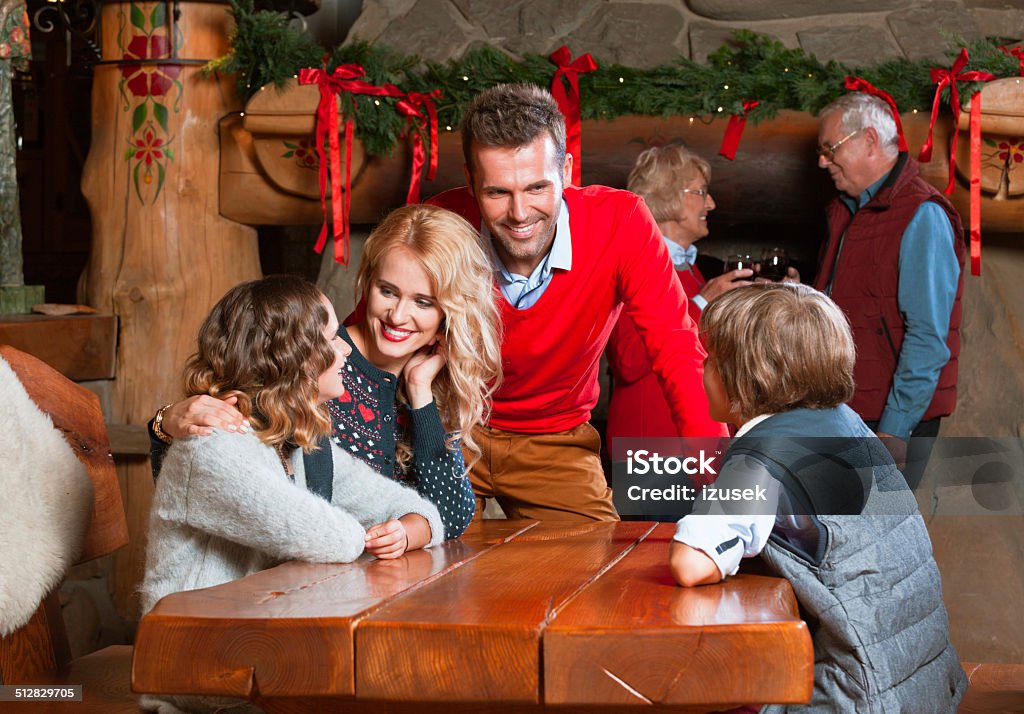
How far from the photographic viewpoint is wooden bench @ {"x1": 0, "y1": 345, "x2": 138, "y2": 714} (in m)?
1.81

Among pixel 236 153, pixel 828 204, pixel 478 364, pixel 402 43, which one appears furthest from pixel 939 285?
pixel 236 153

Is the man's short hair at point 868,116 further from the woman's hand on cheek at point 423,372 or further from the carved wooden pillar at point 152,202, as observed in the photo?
the carved wooden pillar at point 152,202

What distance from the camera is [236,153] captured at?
3.79 metres

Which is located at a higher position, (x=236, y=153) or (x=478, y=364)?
(x=236, y=153)

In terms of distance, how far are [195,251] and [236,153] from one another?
0.35 meters

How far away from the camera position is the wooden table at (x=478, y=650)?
47.4 inches

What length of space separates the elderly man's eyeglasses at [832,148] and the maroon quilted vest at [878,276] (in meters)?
0.16

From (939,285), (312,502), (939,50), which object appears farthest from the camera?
(939,50)

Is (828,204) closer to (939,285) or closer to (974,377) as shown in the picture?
(939,285)

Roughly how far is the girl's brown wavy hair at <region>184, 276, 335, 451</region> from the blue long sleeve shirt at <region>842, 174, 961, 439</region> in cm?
200

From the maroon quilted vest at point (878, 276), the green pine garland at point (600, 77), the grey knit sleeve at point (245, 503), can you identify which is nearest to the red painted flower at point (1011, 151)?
the green pine garland at point (600, 77)

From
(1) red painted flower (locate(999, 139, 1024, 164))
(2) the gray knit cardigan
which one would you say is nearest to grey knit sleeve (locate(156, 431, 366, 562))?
(2) the gray knit cardigan

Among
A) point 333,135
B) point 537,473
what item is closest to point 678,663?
point 537,473

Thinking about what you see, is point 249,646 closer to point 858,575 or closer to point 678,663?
point 678,663
